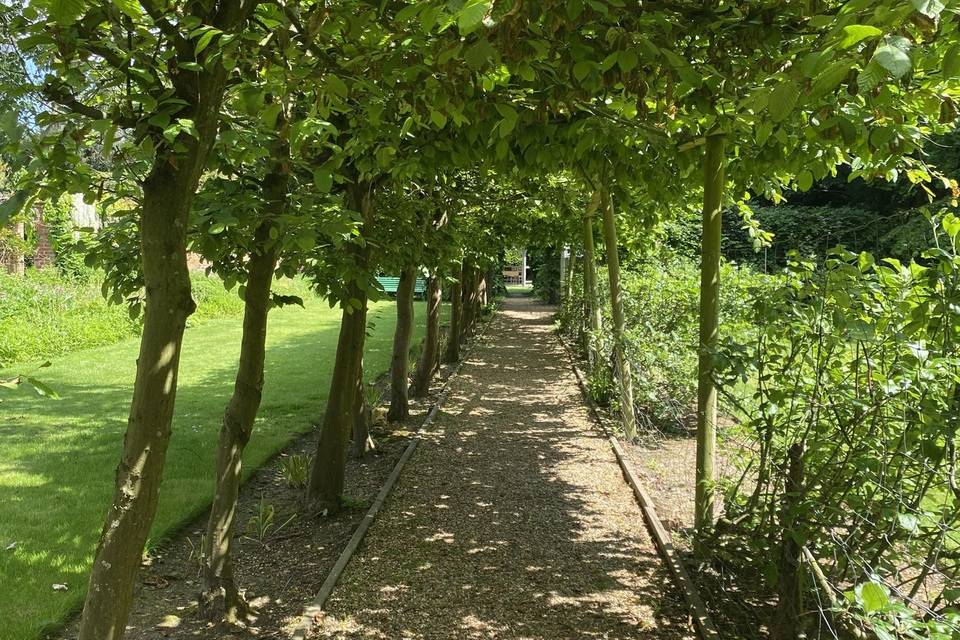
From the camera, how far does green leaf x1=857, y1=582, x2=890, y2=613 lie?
63.9 inches

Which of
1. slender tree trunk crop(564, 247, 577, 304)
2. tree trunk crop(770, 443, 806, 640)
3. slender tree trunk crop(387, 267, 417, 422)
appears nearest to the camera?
tree trunk crop(770, 443, 806, 640)

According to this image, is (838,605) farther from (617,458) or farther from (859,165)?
(617,458)

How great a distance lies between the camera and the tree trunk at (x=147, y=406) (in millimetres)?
2391

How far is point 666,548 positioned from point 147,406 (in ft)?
12.9

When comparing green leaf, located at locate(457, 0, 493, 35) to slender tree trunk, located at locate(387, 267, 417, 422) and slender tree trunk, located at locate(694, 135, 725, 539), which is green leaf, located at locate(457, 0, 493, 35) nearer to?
slender tree trunk, located at locate(694, 135, 725, 539)

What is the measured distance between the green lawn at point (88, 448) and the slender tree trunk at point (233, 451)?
3.49 ft

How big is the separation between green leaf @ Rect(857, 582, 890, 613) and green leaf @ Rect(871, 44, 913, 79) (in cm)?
119

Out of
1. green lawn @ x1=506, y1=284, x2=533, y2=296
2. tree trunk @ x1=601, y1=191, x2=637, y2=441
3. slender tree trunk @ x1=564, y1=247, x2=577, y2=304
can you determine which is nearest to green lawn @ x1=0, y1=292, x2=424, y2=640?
tree trunk @ x1=601, y1=191, x2=637, y2=441

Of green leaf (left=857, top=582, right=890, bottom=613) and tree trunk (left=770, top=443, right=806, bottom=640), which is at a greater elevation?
green leaf (left=857, top=582, right=890, bottom=613)

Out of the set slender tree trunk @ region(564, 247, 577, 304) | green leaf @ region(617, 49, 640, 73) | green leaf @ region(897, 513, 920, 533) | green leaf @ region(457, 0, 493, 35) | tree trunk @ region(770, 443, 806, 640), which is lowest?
tree trunk @ region(770, 443, 806, 640)

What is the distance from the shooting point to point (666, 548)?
503cm

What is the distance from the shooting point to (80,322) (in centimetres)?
1623

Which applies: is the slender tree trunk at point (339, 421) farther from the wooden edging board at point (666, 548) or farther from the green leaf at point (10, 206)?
the green leaf at point (10, 206)

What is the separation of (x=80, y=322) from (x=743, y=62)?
16.9 metres
